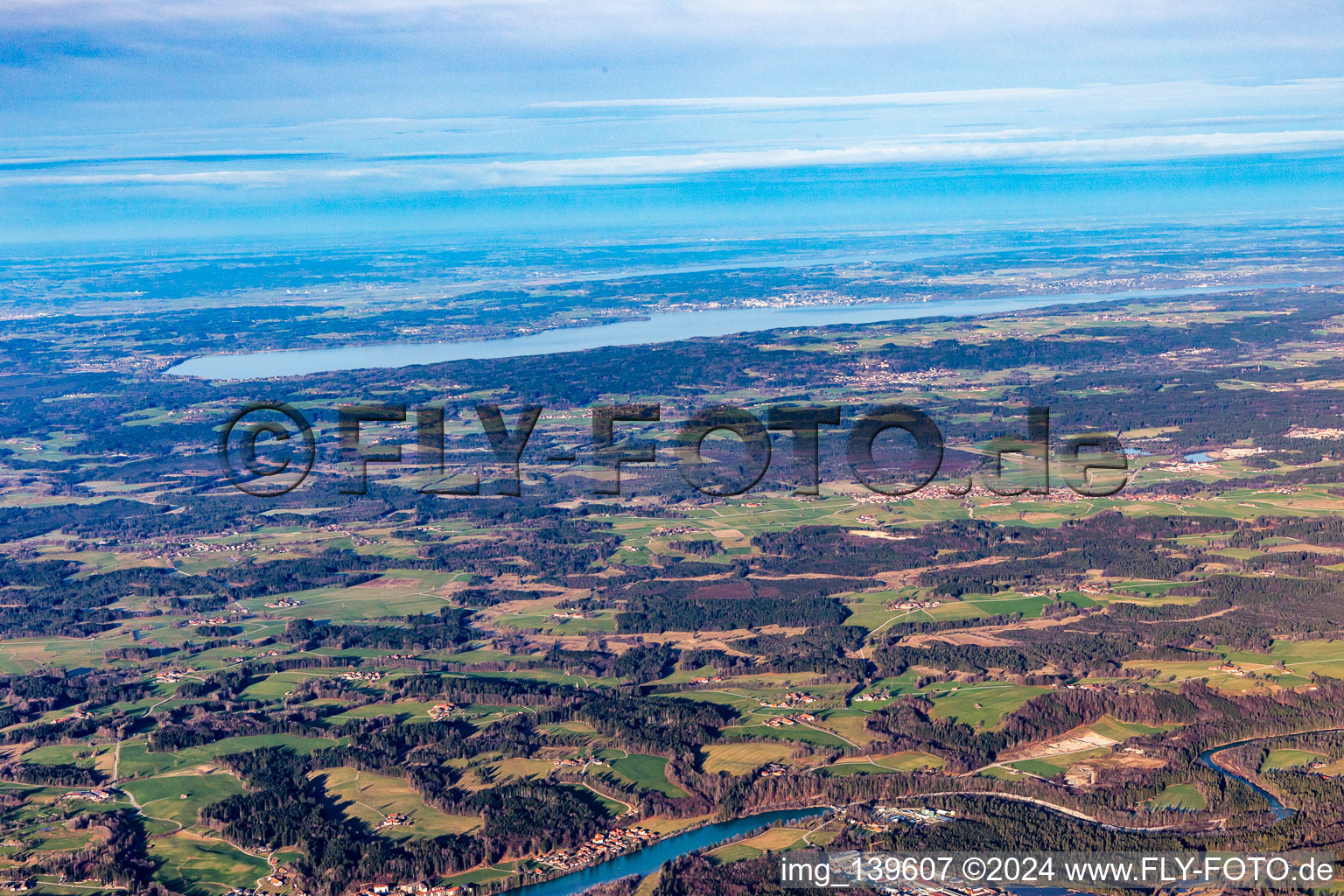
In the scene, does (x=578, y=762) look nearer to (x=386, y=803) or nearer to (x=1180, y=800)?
(x=386, y=803)

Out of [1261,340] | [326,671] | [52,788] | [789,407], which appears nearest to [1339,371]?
[1261,340]

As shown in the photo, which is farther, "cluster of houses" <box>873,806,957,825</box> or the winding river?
the winding river

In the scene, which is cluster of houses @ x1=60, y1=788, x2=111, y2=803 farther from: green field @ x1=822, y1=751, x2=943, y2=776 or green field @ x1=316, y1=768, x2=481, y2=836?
green field @ x1=822, y1=751, x2=943, y2=776

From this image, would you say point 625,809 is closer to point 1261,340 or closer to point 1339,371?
point 1339,371

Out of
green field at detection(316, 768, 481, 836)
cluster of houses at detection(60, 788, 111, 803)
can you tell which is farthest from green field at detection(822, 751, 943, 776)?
cluster of houses at detection(60, 788, 111, 803)

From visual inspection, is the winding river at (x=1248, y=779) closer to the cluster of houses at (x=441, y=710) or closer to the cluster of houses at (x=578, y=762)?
the cluster of houses at (x=578, y=762)

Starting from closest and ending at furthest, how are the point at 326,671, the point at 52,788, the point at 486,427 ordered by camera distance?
the point at 52,788
the point at 326,671
the point at 486,427
